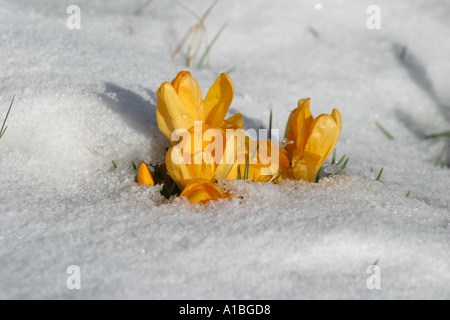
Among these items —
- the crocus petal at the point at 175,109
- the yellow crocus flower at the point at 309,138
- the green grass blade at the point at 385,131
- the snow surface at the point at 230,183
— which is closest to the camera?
the snow surface at the point at 230,183

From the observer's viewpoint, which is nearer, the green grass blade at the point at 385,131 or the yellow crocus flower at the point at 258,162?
the yellow crocus flower at the point at 258,162

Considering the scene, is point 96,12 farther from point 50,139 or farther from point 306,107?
point 306,107

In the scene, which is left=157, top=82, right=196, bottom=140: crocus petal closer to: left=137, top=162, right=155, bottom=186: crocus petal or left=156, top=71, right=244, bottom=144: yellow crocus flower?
left=156, top=71, right=244, bottom=144: yellow crocus flower

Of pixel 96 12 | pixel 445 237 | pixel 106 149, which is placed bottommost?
pixel 445 237

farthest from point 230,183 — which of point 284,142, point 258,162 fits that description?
point 284,142

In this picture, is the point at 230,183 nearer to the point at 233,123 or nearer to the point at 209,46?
the point at 233,123

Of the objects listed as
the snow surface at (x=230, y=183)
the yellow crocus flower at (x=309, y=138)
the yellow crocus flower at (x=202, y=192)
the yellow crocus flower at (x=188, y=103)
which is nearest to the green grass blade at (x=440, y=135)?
the snow surface at (x=230, y=183)

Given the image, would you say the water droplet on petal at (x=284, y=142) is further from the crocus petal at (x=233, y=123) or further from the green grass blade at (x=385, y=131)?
the green grass blade at (x=385, y=131)

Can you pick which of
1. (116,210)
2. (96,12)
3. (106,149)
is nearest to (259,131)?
(106,149)

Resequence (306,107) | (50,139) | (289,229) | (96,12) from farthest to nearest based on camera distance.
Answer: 1. (96,12)
2. (50,139)
3. (306,107)
4. (289,229)
